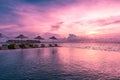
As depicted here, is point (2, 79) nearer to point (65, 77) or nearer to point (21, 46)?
point (65, 77)

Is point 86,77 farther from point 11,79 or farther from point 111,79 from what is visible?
point 11,79

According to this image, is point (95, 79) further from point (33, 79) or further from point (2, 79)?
point (2, 79)

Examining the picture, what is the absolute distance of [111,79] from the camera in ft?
38.9

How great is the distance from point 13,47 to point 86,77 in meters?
32.8

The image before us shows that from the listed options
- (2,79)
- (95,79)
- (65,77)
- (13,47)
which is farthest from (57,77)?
→ (13,47)

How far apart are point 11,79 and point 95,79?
5869 millimetres

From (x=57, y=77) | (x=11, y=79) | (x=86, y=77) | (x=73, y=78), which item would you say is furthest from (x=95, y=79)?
(x=11, y=79)

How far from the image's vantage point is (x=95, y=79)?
1175 centimetres

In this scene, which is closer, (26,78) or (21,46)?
(26,78)

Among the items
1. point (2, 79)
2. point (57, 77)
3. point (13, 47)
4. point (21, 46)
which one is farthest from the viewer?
point (21, 46)

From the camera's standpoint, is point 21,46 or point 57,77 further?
point 21,46

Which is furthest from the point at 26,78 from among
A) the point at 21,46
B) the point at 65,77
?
the point at 21,46

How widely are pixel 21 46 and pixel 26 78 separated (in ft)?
115

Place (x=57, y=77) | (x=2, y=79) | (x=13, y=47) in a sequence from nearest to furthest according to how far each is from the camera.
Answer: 1. (x=2, y=79)
2. (x=57, y=77)
3. (x=13, y=47)
